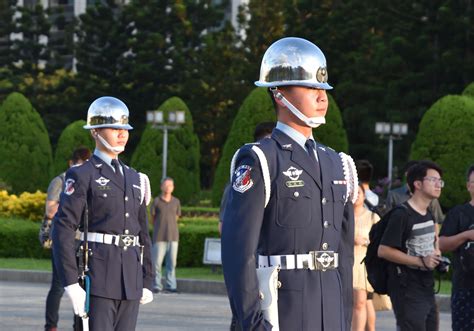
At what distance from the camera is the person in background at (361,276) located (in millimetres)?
11461

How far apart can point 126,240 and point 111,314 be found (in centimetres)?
53

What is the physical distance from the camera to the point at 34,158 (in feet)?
179

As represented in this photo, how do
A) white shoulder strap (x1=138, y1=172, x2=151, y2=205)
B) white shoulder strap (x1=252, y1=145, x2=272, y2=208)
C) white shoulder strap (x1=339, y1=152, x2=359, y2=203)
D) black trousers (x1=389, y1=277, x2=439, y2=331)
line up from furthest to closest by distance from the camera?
1. black trousers (x1=389, y1=277, x2=439, y2=331)
2. white shoulder strap (x1=138, y1=172, x2=151, y2=205)
3. white shoulder strap (x1=339, y1=152, x2=359, y2=203)
4. white shoulder strap (x1=252, y1=145, x2=272, y2=208)

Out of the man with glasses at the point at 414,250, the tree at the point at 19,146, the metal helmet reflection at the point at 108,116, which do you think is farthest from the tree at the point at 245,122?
the metal helmet reflection at the point at 108,116

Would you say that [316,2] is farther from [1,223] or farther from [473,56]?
[1,223]

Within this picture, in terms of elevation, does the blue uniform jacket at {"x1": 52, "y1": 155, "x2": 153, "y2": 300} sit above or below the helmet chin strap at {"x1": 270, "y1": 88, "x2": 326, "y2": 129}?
below

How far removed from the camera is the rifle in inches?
311

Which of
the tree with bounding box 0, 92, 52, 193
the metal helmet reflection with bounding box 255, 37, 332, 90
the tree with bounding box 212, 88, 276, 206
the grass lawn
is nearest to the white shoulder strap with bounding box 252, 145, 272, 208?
the metal helmet reflection with bounding box 255, 37, 332, 90

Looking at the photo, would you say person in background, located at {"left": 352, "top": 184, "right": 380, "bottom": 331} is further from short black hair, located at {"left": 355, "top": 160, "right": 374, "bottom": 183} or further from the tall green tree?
A: the tall green tree

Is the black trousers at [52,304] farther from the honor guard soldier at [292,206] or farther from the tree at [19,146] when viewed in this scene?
the tree at [19,146]

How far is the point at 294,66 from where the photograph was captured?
521cm

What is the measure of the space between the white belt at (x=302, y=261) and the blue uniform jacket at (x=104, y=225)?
2.95 meters

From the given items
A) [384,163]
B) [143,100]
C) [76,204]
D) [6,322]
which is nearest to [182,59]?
[143,100]

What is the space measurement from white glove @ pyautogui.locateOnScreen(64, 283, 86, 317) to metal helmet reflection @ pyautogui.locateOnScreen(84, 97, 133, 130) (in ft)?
3.72
